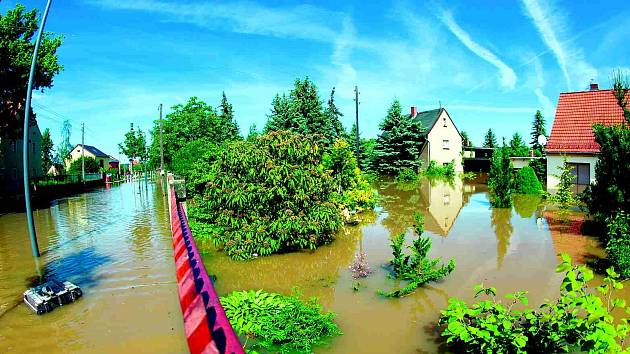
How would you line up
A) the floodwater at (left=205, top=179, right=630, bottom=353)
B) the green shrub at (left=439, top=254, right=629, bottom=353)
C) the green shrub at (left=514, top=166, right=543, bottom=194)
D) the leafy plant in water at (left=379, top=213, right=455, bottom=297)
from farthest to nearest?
the green shrub at (left=514, top=166, right=543, bottom=194) → the leafy plant in water at (left=379, top=213, right=455, bottom=297) → the floodwater at (left=205, top=179, right=630, bottom=353) → the green shrub at (left=439, top=254, right=629, bottom=353)

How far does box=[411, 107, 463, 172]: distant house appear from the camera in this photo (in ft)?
140

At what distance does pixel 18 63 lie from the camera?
2102 cm

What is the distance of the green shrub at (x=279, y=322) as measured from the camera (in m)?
5.94

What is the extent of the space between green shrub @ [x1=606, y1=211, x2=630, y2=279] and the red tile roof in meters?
12.7

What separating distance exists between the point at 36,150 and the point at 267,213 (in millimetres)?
39936

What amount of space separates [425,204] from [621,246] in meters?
13.2

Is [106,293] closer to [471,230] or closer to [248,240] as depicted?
[248,240]

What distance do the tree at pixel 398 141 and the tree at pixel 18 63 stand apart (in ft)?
95.8

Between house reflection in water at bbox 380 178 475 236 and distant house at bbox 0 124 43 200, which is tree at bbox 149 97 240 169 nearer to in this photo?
distant house at bbox 0 124 43 200

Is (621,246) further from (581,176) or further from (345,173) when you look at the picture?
(581,176)

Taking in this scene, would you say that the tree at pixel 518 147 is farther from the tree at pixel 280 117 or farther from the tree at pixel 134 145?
the tree at pixel 134 145

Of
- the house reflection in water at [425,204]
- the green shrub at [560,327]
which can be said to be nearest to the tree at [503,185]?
the house reflection in water at [425,204]

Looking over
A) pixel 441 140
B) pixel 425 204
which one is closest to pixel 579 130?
pixel 425 204

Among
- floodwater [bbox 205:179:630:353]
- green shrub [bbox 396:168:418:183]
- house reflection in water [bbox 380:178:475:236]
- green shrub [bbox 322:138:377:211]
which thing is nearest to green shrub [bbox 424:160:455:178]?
green shrub [bbox 396:168:418:183]
